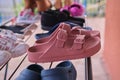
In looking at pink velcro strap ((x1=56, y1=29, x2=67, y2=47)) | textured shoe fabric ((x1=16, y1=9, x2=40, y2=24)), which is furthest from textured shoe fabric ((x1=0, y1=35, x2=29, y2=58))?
textured shoe fabric ((x1=16, y1=9, x2=40, y2=24))

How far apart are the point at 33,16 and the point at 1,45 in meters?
0.59

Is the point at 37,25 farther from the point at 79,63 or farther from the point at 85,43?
the point at 79,63

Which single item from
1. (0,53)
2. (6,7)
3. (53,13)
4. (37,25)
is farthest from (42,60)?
(6,7)

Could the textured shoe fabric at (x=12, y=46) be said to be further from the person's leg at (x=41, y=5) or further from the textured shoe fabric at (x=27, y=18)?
the person's leg at (x=41, y=5)

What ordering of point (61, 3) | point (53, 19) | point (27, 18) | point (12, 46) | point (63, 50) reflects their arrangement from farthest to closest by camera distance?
point (61, 3) → point (27, 18) → point (53, 19) → point (12, 46) → point (63, 50)

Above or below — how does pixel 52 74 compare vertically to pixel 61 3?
below

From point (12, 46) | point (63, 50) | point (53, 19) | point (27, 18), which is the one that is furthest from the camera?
point (27, 18)

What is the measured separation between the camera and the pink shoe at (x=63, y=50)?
55 centimetres

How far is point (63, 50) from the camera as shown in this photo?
557 millimetres

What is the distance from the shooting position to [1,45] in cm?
65

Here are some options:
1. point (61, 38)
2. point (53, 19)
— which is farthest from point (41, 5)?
point (61, 38)

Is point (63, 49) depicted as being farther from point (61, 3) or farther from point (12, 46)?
point (61, 3)

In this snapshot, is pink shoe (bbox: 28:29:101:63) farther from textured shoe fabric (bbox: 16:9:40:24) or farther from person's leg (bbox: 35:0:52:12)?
person's leg (bbox: 35:0:52:12)

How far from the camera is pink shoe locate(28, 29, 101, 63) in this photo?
0.55 m
